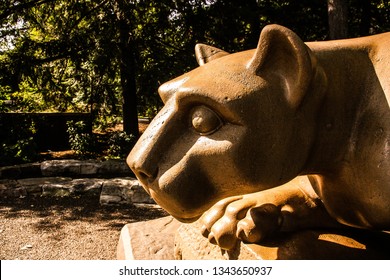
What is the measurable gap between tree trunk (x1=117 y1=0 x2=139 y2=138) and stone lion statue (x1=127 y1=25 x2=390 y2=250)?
7.69m

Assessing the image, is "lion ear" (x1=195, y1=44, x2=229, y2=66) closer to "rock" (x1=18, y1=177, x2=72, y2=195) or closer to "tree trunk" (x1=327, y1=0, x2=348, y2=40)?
"tree trunk" (x1=327, y1=0, x2=348, y2=40)

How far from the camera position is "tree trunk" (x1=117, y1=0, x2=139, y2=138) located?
8930 millimetres

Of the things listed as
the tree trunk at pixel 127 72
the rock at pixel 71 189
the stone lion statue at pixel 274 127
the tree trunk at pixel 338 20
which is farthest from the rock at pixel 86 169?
the stone lion statue at pixel 274 127

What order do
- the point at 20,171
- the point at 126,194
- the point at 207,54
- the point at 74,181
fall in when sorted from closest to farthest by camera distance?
the point at 207,54
the point at 126,194
the point at 74,181
the point at 20,171

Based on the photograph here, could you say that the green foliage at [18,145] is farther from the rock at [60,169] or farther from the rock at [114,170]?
the rock at [114,170]

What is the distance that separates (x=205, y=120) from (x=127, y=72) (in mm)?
8186

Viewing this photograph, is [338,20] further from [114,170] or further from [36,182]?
[36,182]

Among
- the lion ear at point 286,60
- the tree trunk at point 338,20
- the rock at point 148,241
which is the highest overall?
the lion ear at point 286,60

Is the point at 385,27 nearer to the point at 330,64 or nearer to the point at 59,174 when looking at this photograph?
the point at 59,174

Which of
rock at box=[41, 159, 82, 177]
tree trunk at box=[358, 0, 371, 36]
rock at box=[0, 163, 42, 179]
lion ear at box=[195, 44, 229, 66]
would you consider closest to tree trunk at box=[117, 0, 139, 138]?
rock at box=[41, 159, 82, 177]

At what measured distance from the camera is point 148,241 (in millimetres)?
2865

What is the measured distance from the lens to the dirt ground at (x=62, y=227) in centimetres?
512

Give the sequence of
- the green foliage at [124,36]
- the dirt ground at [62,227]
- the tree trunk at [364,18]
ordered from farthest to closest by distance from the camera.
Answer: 1. the tree trunk at [364,18]
2. the green foliage at [124,36]
3. the dirt ground at [62,227]

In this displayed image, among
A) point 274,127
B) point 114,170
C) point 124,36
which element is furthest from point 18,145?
point 274,127
